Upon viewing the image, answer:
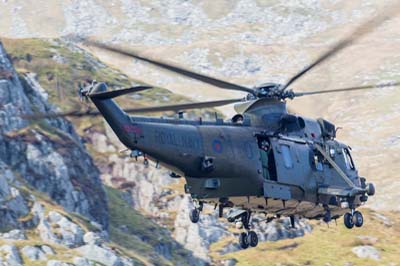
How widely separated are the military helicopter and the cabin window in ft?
0.20

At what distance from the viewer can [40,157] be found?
13500cm

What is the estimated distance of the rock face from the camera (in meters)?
133

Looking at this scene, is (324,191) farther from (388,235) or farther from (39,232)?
(388,235)

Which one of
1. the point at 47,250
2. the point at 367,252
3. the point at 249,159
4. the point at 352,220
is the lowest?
the point at 367,252

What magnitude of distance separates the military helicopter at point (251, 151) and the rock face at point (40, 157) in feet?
259

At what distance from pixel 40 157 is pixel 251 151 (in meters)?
91.9

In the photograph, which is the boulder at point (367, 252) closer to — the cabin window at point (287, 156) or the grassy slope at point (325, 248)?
the grassy slope at point (325, 248)

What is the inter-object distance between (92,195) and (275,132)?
96.5 m

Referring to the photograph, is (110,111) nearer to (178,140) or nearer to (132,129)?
(132,129)

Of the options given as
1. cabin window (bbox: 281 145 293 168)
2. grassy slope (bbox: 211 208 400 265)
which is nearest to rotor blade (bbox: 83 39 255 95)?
cabin window (bbox: 281 145 293 168)

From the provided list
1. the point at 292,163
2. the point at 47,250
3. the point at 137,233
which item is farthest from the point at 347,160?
the point at 137,233

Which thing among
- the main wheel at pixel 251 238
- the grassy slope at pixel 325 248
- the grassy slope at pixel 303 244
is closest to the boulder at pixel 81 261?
the grassy slope at pixel 303 244

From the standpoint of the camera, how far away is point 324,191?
2009 inches

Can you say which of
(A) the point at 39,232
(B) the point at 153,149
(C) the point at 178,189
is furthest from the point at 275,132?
(C) the point at 178,189
